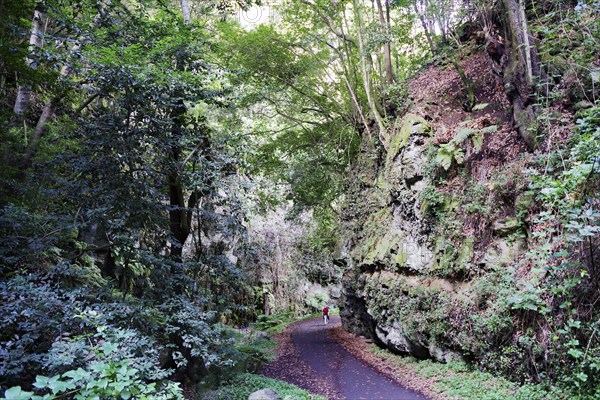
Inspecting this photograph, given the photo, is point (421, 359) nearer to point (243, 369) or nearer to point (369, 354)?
point (369, 354)

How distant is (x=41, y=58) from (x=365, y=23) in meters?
12.3

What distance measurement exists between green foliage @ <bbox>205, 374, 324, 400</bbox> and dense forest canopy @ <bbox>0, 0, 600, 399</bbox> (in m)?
0.41

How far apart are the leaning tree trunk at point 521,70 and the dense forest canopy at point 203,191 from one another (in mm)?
45

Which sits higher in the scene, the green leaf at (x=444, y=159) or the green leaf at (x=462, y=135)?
the green leaf at (x=462, y=135)

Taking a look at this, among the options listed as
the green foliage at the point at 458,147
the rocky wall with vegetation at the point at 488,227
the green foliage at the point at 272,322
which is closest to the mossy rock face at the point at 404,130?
the rocky wall with vegetation at the point at 488,227

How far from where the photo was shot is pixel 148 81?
5367 millimetres

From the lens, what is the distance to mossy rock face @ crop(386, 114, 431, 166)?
1114cm

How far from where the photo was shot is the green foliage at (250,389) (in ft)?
24.2

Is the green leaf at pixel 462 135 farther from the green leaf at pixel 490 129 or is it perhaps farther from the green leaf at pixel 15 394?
the green leaf at pixel 15 394

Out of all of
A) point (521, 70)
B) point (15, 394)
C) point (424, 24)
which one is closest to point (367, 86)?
point (424, 24)

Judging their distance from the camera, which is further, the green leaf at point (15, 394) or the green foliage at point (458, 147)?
the green foliage at point (458, 147)

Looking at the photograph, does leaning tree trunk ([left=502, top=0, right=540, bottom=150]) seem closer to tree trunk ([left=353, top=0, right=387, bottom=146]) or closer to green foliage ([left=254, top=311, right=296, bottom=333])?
Answer: tree trunk ([left=353, top=0, right=387, bottom=146])

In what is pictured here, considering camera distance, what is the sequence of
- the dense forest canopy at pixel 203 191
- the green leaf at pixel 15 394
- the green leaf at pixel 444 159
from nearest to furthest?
the green leaf at pixel 15 394 → the dense forest canopy at pixel 203 191 → the green leaf at pixel 444 159

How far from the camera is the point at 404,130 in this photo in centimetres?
1177
